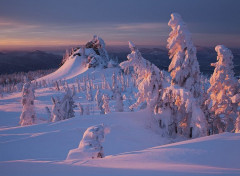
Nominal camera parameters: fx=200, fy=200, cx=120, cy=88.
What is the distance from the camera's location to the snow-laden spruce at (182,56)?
13.0 meters

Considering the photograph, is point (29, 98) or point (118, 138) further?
point (29, 98)

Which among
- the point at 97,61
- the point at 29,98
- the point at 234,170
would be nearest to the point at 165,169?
the point at 234,170

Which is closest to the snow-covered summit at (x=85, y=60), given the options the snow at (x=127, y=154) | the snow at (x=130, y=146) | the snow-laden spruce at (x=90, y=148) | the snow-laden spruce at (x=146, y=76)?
the snow-laden spruce at (x=146, y=76)

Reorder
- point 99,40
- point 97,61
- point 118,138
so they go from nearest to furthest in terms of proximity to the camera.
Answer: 1. point 118,138
2. point 97,61
3. point 99,40

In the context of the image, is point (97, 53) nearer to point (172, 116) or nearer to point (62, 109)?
point (62, 109)

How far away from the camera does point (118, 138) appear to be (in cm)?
1276

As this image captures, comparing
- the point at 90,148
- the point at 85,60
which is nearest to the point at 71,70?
the point at 85,60

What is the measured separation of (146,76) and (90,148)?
8543mm

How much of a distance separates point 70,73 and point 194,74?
449 ft

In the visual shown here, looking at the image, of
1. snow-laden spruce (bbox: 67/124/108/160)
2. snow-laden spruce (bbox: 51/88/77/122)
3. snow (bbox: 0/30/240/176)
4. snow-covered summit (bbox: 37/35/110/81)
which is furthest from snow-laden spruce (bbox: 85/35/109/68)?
snow-laden spruce (bbox: 67/124/108/160)

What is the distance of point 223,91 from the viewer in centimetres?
1451

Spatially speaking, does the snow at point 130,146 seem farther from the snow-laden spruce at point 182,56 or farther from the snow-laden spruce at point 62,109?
the snow-laden spruce at point 62,109

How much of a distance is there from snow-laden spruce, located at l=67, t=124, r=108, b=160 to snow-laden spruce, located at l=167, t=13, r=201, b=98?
7840 millimetres

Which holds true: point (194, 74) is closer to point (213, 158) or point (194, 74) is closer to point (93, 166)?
point (213, 158)
